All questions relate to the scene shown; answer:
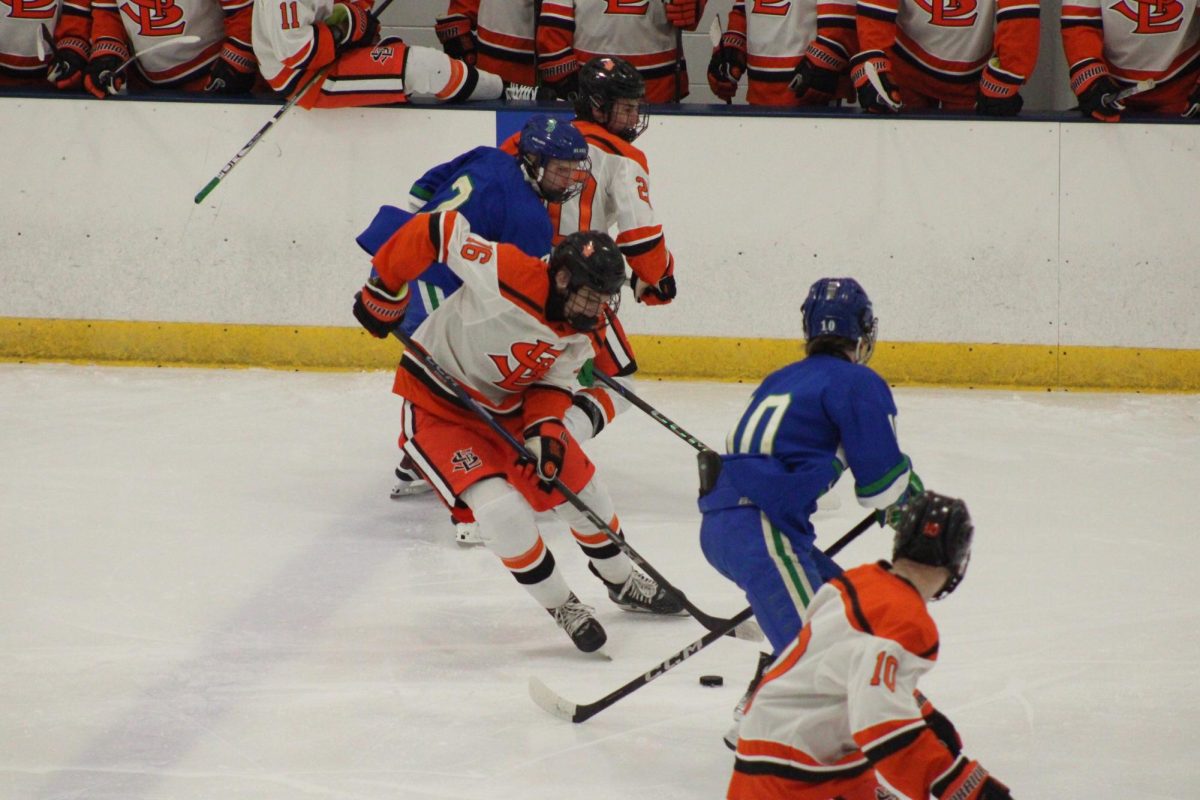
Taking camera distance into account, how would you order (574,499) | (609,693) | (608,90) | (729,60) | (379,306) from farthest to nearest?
(729,60) → (608,90) → (379,306) → (574,499) → (609,693)

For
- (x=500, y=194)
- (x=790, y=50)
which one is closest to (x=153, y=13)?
(x=790, y=50)

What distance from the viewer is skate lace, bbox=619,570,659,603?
338 centimetres

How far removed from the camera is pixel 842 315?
2.44 m

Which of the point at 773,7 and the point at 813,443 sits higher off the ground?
the point at 773,7

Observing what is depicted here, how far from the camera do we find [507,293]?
313cm

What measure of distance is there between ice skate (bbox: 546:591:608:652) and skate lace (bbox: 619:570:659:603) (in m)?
0.20

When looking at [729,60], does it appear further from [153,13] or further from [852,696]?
[852,696]

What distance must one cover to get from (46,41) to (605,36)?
6.77ft

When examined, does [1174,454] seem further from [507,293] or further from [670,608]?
[507,293]

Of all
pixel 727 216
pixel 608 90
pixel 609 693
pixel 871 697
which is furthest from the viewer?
pixel 727 216

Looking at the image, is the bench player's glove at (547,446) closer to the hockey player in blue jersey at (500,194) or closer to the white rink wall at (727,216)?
the hockey player in blue jersey at (500,194)

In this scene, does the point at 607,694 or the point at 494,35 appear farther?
the point at 494,35

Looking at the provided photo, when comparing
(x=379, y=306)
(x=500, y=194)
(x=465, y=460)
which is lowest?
(x=465, y=460)

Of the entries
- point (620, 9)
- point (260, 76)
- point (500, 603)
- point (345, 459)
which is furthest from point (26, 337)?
point (500, 603)
